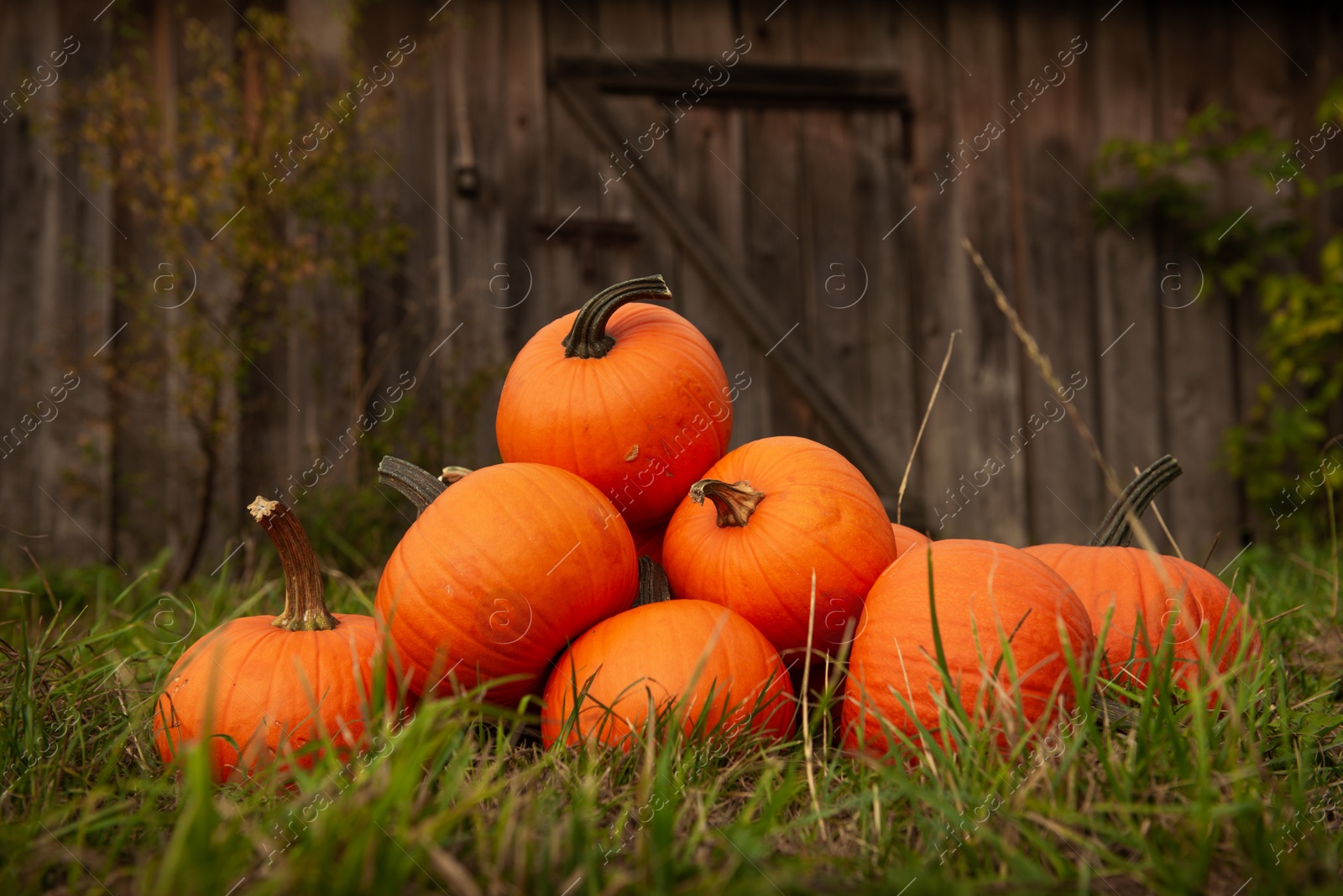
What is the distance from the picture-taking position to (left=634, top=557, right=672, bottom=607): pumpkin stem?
151cm

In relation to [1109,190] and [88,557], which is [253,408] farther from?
[1109,190]

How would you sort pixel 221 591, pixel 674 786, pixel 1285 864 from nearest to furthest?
pixel 1285 864
pixel 674 786
pixel 221 591

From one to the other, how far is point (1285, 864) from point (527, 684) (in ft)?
3.18

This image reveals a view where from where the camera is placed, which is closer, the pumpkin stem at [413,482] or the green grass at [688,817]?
the green grass at [688,817]

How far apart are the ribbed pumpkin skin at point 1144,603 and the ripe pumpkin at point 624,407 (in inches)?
26.1

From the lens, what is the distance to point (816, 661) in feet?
4.78

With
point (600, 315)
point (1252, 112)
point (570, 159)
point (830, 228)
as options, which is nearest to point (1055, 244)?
point (830, 228)

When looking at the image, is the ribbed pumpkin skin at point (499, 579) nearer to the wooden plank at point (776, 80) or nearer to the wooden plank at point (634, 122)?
the wooden plank at point (634, 122)

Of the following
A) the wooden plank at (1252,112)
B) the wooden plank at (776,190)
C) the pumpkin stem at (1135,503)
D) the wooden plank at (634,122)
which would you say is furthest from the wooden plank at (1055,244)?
the pumpkin stem at (1135,503)

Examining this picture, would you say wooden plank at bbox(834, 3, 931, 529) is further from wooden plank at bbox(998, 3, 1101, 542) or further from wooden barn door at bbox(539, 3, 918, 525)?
wooden plank at bbox(998, 3, 1101, 542)

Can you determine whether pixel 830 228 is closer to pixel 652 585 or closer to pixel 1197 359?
pixel 1197 359

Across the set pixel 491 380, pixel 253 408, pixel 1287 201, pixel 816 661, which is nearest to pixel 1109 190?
pixel 1287 201

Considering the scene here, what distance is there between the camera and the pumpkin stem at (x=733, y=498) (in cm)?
136

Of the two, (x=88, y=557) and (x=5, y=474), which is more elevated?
(x=5, y=474)
